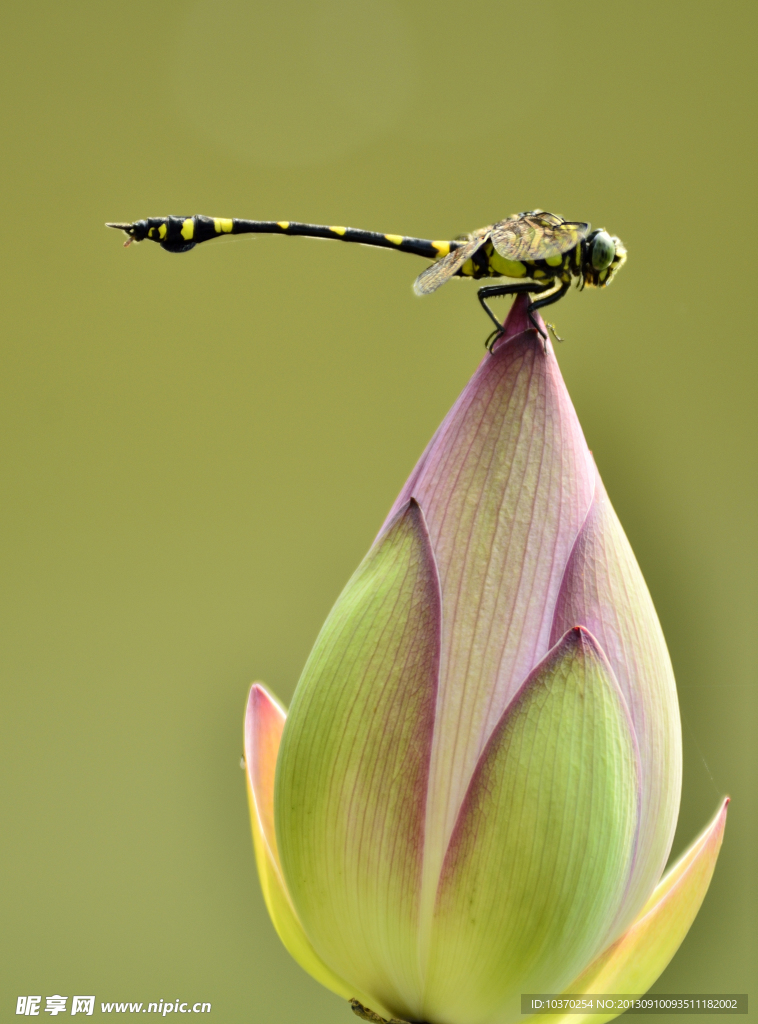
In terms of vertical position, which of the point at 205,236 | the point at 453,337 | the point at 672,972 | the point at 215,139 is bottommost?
the point at 672,972

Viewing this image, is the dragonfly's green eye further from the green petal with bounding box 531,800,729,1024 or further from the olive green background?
the olive green background

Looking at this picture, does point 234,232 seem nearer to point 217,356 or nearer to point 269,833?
point 269,833

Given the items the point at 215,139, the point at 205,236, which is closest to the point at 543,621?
the point at 205,236

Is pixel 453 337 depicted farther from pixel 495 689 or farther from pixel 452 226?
pixel 495 689

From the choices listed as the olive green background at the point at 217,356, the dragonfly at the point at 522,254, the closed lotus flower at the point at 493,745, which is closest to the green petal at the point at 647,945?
the closed lotus flower at the point at 493,745

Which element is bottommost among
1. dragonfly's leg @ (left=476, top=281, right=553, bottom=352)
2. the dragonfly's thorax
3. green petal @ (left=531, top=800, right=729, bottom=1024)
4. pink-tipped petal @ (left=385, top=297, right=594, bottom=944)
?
green petal @ (left=531, top=800, right=729, bottom=1024)

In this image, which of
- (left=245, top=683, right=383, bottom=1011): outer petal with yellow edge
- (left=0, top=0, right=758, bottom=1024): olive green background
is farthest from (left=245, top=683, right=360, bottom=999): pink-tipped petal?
(left=0, top=0, right=758, bottom=1024): olive green background
